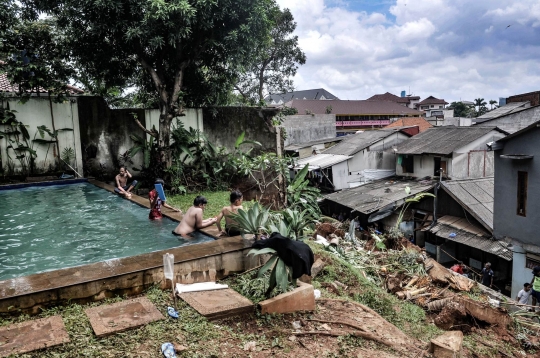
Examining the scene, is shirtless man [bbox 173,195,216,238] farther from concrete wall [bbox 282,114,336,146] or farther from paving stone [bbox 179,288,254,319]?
concrete wall [bbox 282,114,336,146]

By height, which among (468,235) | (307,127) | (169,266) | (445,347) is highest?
(307,127)

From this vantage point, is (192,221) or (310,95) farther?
(310,95)

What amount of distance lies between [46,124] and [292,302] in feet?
37.4

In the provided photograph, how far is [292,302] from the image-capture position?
5105 mm

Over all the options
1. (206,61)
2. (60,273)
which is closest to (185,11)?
(206,61)

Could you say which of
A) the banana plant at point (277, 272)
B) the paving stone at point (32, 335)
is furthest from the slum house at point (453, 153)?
the paving stone at point (32, 335)

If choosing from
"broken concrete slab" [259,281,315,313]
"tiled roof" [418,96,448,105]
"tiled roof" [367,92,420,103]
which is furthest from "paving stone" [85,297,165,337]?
"tiled roof" [418,96,448,105]

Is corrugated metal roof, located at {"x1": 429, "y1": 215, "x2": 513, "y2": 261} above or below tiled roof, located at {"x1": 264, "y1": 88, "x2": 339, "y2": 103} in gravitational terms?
below

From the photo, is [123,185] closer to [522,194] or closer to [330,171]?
[522,194]

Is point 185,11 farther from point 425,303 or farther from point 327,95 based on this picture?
point 327,95

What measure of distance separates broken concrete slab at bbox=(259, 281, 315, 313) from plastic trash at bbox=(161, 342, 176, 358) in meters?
1.34

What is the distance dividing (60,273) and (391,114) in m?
48.7

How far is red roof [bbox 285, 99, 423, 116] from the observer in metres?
47.8

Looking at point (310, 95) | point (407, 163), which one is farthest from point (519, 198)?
point (310, 95)
